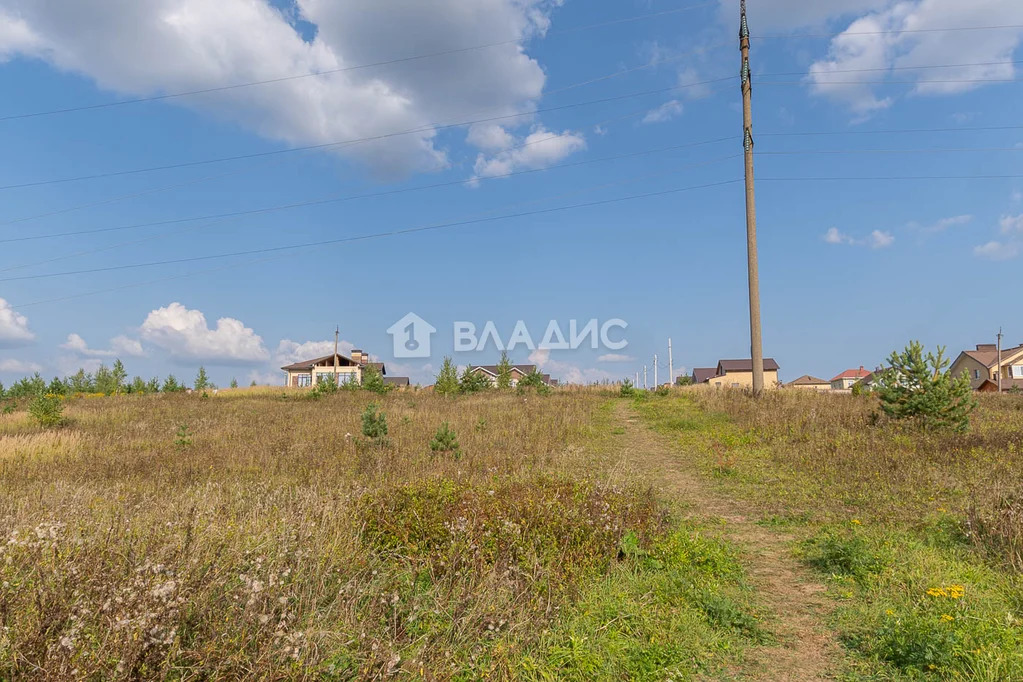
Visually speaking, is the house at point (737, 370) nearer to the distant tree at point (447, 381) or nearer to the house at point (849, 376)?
the house at point (849, 376)

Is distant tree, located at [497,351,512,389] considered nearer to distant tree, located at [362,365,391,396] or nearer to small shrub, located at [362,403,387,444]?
distant tree, located at [362,365,391,396]

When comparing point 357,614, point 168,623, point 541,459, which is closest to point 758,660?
point 357,614

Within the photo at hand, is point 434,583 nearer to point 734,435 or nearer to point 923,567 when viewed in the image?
point 923,567

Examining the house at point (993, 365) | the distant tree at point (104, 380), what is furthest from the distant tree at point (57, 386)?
the house at point (993, 365)

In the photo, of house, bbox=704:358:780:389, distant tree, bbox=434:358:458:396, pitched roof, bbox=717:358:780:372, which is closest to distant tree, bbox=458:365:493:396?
distant tree, bbox=434:358:458:396

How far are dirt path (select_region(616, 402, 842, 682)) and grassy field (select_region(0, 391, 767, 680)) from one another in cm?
18

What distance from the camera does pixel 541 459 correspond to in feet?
35.0

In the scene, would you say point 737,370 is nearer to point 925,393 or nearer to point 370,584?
point 925,393

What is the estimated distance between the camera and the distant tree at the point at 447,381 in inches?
1457

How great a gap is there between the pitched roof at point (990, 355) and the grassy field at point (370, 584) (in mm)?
82286

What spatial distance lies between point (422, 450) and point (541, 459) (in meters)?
2.91

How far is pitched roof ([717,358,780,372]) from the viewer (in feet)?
300

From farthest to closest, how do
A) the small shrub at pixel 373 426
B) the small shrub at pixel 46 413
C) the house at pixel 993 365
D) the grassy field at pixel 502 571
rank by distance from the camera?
the house at pixel 993 365 → the small shrub at pixel 46 413 → the small shrub at pixel 373 426 → the grassy field at pixel 502 571

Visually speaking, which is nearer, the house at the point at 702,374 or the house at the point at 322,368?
the house at the point at 322,368
